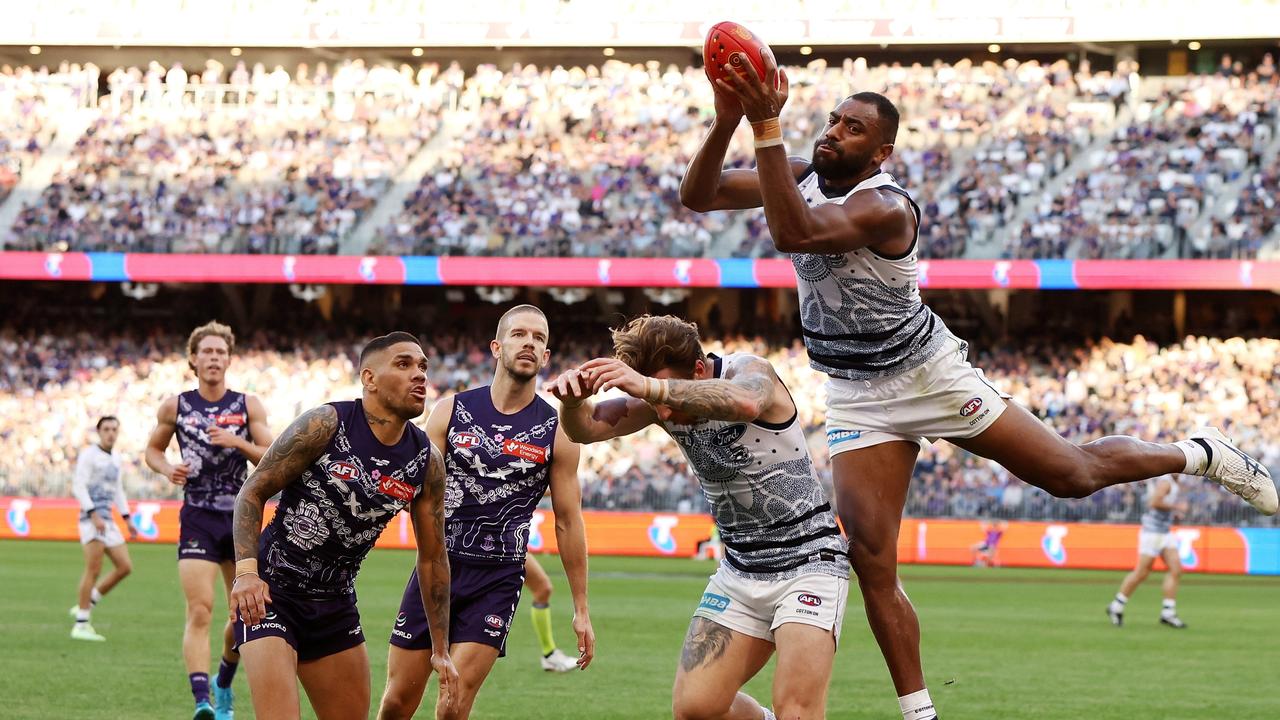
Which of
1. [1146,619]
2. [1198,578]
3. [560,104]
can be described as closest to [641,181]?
[560,104]

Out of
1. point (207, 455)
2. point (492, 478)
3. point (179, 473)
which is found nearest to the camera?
point (492, 478)

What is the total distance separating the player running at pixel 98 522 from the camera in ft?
52.2

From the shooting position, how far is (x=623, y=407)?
23.5 feet

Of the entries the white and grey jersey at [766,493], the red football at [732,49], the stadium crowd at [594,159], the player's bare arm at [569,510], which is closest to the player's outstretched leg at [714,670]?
the white and grey jersey at [766,493]

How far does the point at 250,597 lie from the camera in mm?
6988

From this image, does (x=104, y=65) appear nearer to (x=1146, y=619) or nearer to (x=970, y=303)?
(x=970, y=303)

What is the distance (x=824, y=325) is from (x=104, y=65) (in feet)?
136

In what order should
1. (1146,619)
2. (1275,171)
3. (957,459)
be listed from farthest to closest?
1. (1275,171)
2. (957,459)
3. (1146,619)

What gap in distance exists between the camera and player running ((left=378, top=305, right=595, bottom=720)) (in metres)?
8.42

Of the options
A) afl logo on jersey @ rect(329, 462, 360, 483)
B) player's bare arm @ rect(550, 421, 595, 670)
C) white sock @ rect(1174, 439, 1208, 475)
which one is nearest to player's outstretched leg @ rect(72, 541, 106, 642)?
player's bare arm @ rect(550, 421, 595, 670)

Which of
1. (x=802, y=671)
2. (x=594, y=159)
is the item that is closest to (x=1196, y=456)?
(x=802, y=671)

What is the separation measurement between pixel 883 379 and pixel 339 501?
2.73 metres

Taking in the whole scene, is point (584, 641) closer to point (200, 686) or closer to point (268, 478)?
point (268, 478)

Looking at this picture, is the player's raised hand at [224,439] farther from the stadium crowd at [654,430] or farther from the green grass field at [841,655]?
the stadium crowd at [654,430]
